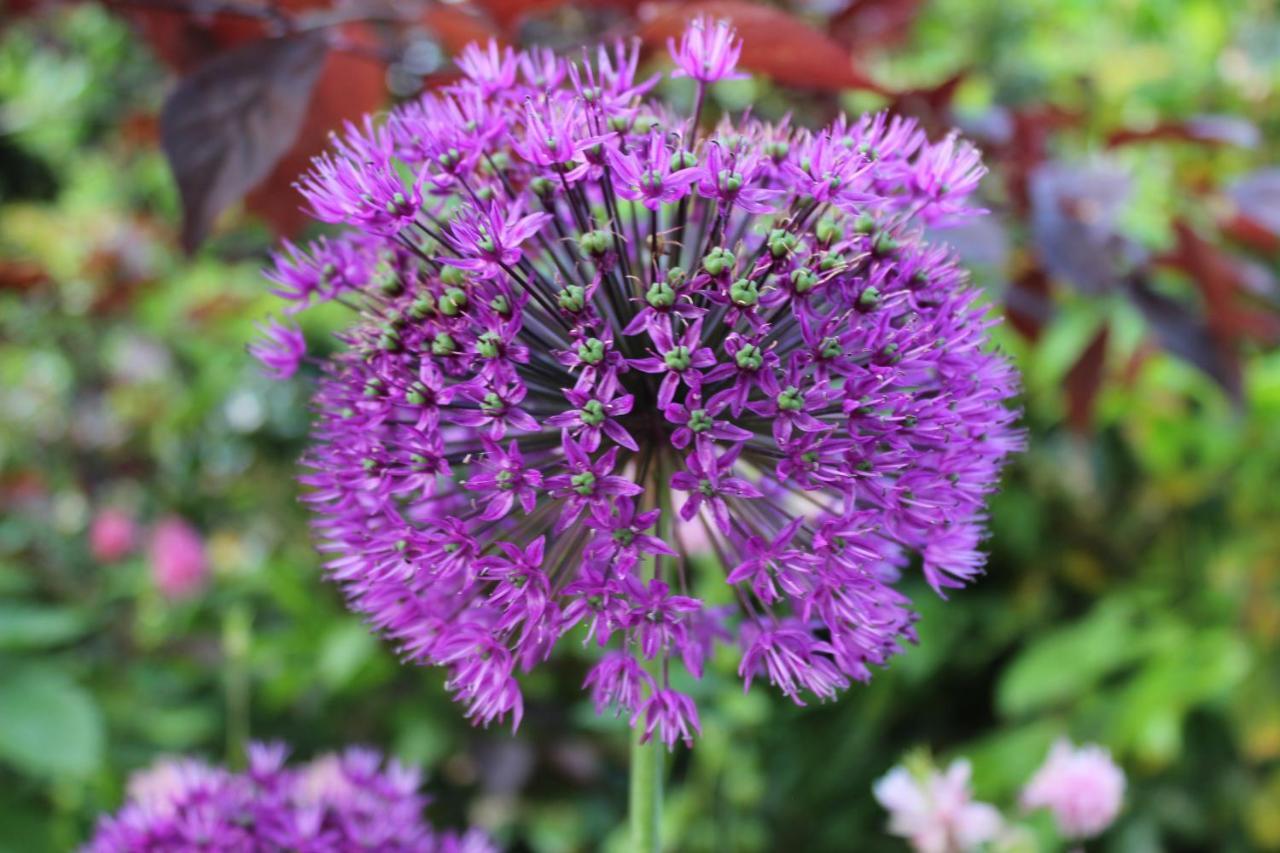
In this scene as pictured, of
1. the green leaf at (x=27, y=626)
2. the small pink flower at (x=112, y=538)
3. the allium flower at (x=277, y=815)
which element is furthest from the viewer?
the small pink flower at (x=112, y=538)

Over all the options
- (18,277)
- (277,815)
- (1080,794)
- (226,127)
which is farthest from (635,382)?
(18,277)

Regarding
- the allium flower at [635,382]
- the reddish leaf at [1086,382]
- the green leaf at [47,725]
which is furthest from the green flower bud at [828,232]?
the green leaf at [47,725]

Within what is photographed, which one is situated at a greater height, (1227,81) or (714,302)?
(1227,81)

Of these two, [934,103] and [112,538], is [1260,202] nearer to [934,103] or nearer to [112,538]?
[934,103]

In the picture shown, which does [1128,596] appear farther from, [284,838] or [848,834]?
[284,838]

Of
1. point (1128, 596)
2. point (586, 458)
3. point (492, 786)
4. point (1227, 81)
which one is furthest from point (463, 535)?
point (1227, 81)

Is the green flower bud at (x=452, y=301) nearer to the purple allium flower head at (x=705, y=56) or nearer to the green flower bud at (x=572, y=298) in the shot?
Answer: the green flower bud at (x=572, y=298)

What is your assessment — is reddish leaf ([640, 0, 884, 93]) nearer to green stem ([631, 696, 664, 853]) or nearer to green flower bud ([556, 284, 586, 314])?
green flower bud ([556, 284, 586, 314])
